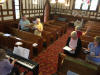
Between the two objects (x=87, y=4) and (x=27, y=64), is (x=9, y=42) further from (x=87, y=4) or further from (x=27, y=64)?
(x=87, y=4)

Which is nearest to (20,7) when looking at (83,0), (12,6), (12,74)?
(12,6)

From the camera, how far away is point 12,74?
2006 millimetres

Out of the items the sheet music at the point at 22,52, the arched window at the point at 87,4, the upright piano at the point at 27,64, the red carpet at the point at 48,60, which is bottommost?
the red carpet at the point at 48,60

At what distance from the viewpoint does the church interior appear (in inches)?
79.8

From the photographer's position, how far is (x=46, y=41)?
4902 mm

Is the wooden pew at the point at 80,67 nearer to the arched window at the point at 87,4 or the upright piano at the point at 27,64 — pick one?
the upright piano at the point at 27,64

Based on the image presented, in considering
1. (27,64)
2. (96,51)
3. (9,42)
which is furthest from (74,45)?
(9,42)

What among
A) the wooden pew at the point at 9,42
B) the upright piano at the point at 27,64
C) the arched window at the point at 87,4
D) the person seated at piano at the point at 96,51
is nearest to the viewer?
the upright piano at the point at 27,64

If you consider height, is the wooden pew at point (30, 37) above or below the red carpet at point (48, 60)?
above

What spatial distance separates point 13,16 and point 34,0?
2.54 metres

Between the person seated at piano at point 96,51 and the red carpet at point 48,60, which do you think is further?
the red carpet at point 48,60

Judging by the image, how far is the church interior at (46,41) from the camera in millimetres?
2027

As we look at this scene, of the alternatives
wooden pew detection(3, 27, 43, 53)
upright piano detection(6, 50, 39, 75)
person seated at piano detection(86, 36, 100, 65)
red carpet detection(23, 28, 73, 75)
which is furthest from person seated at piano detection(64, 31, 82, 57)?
wooden pew detection(3, 27, 43, 53)

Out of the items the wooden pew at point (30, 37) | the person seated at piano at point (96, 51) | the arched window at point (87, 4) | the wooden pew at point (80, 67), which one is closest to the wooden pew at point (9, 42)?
the wooden pew at point (30, 37)
